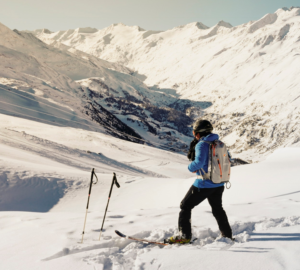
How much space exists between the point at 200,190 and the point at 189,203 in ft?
1.22

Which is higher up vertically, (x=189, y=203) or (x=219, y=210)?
(x=189, y=203)

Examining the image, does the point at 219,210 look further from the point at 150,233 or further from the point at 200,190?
the point at 150,233

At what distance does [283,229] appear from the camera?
4.69 meters

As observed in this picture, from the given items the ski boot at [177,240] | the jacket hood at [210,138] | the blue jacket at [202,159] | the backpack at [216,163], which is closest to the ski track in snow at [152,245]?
the ski boot at [177,240]

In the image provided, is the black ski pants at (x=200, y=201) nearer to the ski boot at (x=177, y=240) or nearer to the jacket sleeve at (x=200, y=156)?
the ski boot at (x=177, y=240)

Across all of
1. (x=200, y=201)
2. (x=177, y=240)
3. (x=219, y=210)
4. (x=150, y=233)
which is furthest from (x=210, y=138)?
(x=150, y=233)

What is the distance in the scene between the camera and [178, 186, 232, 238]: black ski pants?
4223 millimetres

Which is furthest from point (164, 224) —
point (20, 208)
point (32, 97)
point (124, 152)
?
point (32, 97)

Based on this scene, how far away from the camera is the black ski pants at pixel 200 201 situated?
4223 mm

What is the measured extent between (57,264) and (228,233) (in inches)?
124

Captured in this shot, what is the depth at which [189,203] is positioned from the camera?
4.32m

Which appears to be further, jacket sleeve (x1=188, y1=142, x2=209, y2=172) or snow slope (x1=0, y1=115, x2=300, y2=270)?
jacket sleeve (x1=188, y1=142, x2=209, y2=172)

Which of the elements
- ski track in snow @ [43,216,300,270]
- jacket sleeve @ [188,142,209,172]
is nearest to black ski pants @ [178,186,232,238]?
ski track in snow @ [43,216,300,270]

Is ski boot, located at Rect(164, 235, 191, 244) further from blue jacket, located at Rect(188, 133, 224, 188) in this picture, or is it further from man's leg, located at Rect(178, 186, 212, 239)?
blue jacket, located at Rect(188, 133, 224, 188)
